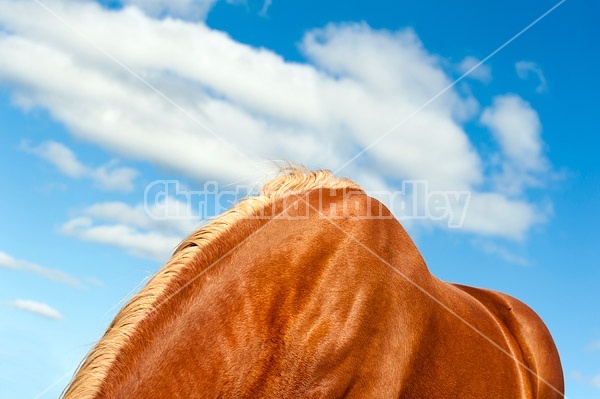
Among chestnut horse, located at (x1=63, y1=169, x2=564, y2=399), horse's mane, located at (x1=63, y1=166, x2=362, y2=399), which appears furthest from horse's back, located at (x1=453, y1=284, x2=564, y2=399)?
horse's mane, located at (x1=63, y1=166, x2=362, y2=399)

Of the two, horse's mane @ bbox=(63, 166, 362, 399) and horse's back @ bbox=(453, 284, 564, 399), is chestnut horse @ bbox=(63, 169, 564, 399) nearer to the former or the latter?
horse's mane @ bbox=(63, 166, 362, 399)

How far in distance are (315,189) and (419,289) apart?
3.80 ft

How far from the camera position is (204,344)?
3.22 meters

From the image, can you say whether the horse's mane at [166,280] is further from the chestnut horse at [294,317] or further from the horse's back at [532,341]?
the horse's back at [532,341]

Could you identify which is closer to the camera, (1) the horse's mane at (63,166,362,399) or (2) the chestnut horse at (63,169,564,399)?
(1) the horse's mane at (63,166,362,399)

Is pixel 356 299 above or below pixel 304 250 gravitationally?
below

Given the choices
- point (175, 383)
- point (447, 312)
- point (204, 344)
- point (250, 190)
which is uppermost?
point (250, 190)

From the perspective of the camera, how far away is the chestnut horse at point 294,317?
3143mm

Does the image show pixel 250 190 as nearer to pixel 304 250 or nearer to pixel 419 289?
pixel 304 250

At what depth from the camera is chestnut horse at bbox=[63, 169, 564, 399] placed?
10.3ft

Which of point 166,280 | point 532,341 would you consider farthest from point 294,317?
point 532,341

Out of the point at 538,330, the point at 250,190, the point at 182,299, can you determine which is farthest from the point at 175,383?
the point at 538,330

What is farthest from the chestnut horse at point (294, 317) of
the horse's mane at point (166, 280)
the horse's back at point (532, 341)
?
the horse's back at point (532, 341)

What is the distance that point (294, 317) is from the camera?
3502mm
